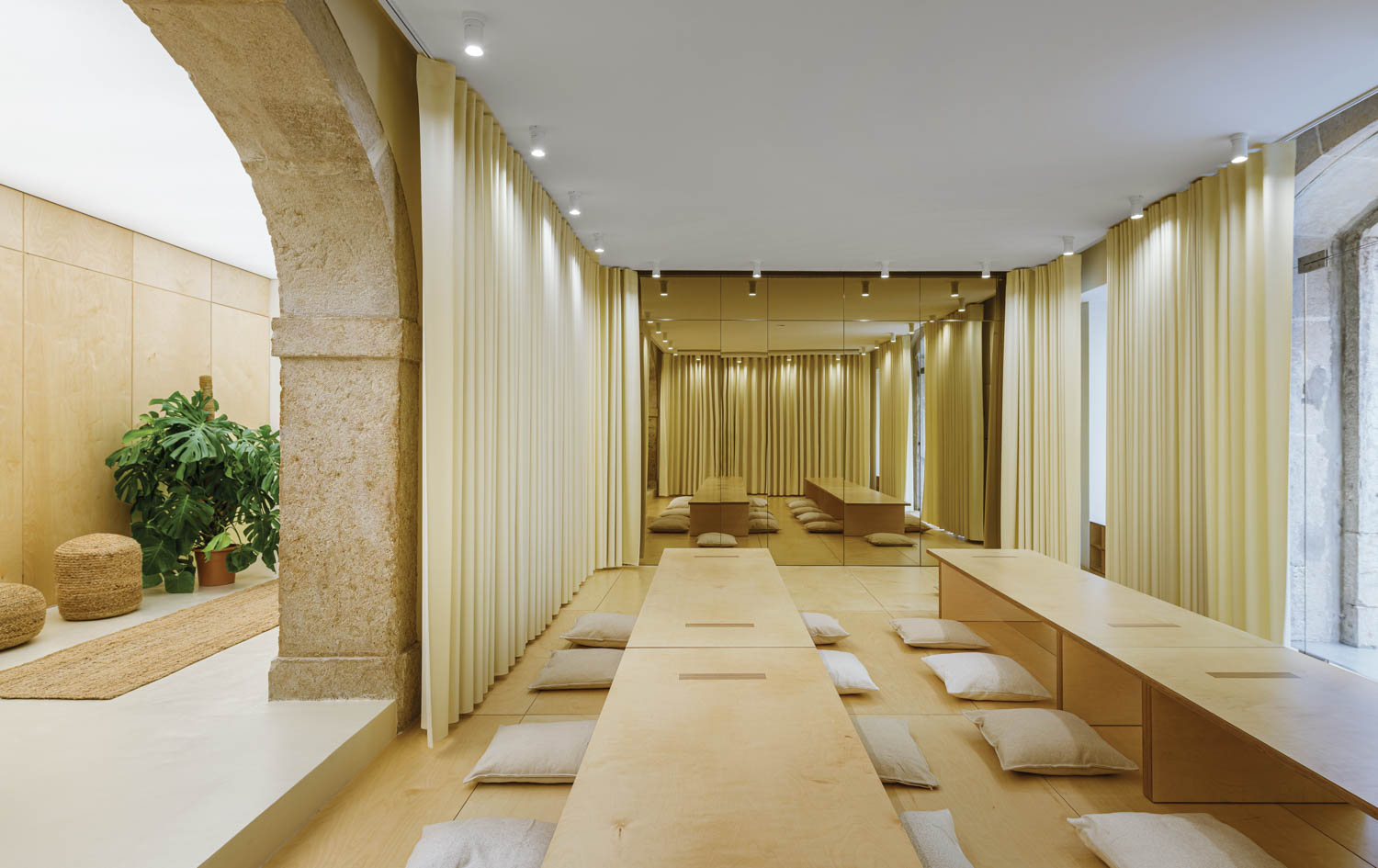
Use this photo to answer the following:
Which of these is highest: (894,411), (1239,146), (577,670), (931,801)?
(1239,146)

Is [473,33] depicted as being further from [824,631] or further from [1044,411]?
[1044,411]

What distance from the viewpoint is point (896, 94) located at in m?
3.26

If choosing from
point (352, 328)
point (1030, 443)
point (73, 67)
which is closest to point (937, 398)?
point (1030, 443)

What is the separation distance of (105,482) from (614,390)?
13.9ft

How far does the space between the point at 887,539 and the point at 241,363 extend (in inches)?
268

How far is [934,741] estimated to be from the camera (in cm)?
295

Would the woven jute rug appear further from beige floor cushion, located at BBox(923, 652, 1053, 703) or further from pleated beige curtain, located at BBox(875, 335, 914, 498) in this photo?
pleated beige curtain, located at BBox(875, 335, 914, 498)

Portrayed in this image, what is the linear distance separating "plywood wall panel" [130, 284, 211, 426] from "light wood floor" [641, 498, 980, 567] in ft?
14.5

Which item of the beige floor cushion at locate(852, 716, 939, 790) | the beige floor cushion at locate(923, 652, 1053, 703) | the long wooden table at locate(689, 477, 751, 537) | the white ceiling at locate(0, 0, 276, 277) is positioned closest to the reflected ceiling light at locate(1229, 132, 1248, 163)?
the beige floor cushion at locate(923, 652, 1053, 703)

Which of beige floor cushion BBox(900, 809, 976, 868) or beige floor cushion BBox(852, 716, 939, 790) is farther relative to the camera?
beige floor cushion BBox(852, 716, 939, 790)

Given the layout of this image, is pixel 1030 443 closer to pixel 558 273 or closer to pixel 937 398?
pixel 937 398

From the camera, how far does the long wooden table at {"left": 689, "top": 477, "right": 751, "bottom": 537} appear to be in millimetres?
7098

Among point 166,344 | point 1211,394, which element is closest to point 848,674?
point 1211,394

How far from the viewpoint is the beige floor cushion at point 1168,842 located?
1.88 metres
